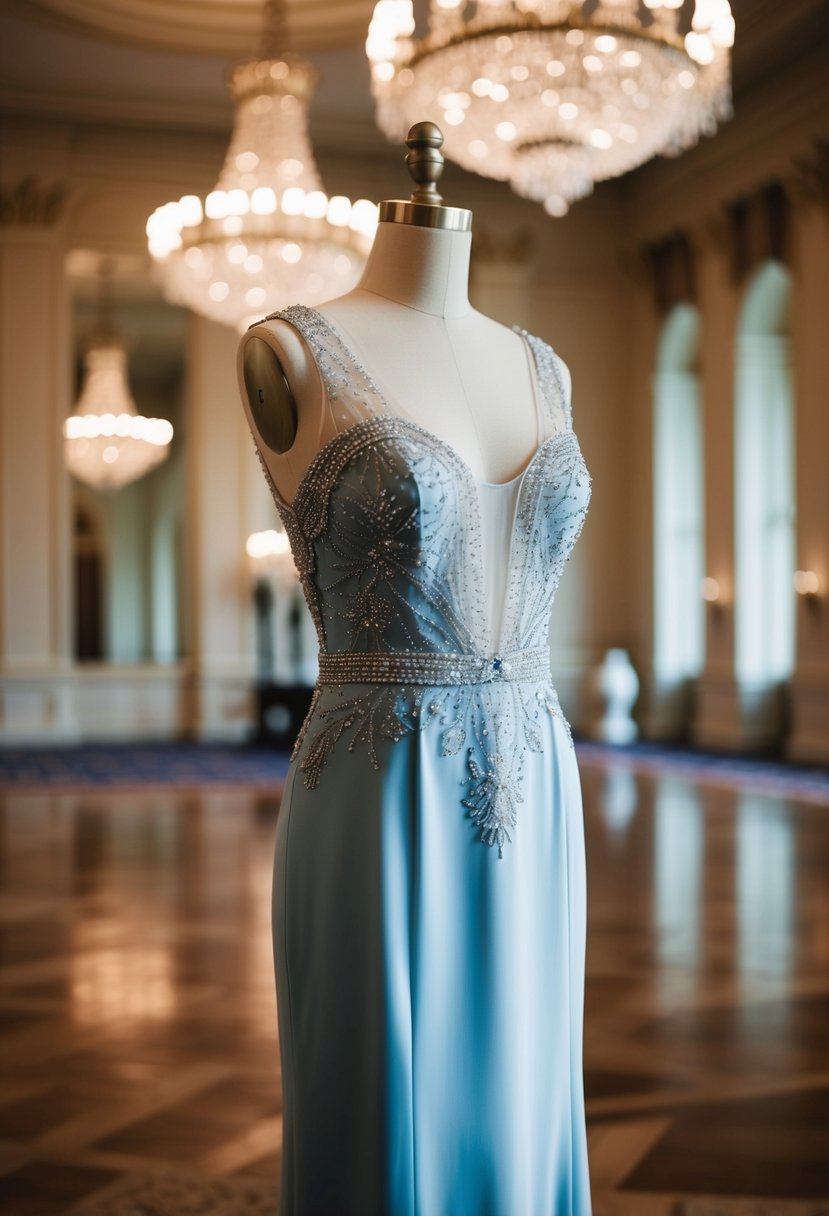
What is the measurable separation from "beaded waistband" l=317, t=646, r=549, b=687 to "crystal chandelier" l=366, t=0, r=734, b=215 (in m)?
4.88

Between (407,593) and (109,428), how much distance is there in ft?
39.1

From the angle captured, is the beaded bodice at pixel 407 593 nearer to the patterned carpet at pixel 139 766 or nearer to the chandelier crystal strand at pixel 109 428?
the patterned carpet at pixel 139 766

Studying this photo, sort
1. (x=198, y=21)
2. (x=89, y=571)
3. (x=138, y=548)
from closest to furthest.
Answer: (x=198, y=21) → (x=138, y=548) → (x=89, y=571)

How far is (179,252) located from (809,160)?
4863mm

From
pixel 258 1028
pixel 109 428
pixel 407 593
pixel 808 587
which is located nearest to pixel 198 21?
pixel 109 428

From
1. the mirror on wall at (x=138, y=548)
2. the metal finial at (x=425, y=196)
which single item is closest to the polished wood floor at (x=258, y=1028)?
the metal finial at (x=425, y=196)

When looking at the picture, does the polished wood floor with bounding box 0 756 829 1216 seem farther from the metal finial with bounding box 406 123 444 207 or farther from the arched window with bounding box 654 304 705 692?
the arched window with bounding box 654 304 705 692

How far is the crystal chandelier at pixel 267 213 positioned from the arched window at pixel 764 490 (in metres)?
4.15

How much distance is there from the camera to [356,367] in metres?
1.92

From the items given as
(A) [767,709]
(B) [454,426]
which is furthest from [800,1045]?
(A) [767,709]

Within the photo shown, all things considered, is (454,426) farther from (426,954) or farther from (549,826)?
(426,954)

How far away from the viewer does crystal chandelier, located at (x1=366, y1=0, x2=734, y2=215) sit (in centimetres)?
606

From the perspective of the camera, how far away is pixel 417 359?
200 centimetres

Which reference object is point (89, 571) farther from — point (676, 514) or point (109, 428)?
point (676, 514)
